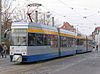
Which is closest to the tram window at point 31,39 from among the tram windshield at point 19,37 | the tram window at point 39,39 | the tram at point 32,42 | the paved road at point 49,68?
the tram at point 32,42

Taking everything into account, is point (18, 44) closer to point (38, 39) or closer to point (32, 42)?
point (32, 42)

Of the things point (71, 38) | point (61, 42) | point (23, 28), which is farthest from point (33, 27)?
point (71, 38)

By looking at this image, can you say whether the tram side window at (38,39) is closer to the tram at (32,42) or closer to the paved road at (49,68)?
the tram at (32,42)

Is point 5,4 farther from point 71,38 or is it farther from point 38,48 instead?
point 38,48

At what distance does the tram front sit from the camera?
25.2m

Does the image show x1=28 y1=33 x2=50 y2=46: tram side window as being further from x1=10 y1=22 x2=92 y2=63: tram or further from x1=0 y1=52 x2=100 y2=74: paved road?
x1=0 y1=52 x2=100 y2=74: paved road

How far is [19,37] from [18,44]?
55cm

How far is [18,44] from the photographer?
25484 millimetres

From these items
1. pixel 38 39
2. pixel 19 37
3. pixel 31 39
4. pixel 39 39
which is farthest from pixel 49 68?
pixel 39 39

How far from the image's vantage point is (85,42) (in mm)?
56969

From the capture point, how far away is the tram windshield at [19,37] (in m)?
25.4

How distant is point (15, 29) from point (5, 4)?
32.5m

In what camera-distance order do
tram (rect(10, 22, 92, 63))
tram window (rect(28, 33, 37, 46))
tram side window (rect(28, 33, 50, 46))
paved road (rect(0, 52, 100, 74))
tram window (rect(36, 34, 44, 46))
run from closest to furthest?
paved road (rect(0, 52, 100, 74)) < tram (rect(10, 22, 92, 63)) < tram window (rect(28, 33, 37, 46)) < tram side window (rect(28, 33, 50, 46)) < tram window (rect(36, 34, 44, 46))

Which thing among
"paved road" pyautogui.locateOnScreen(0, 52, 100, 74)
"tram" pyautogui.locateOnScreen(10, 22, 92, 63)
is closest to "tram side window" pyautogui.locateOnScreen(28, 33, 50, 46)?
"tram" pyautogui.locateOnScreen(10, 22, 92, 63)
